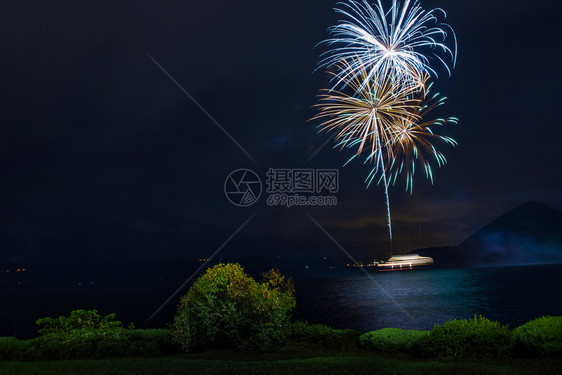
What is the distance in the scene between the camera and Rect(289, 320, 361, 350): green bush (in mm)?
20781

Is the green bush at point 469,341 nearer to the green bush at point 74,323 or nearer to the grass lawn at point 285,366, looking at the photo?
the grass lawn at point 285,366

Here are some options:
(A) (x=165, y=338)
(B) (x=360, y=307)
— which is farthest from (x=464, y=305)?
(A) (x=165, y=338)

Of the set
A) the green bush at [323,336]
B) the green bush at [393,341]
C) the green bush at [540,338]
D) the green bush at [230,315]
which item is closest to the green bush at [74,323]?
the green bush at [230,315]

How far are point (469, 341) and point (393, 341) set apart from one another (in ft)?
10.5

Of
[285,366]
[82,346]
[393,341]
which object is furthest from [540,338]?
[82,346]

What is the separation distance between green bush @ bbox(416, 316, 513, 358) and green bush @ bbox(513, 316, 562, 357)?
0.39 meters

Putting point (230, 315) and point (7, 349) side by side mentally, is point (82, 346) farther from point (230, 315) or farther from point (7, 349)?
point (230, 315)

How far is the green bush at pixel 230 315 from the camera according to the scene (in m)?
19.0

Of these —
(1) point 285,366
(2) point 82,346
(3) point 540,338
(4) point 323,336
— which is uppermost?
(3) point 540,338

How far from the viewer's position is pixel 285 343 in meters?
20.3

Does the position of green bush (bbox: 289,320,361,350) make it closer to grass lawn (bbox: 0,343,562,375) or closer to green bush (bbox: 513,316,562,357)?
grass lawn (bbox: 0,343,562,375)

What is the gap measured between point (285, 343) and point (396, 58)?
59.5 feet

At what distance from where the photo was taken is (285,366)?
579 inches

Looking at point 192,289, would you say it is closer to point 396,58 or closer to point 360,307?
point 396,58
